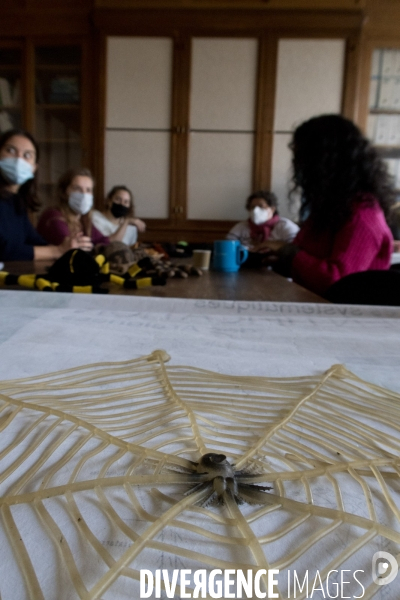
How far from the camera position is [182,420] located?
9.6 inches

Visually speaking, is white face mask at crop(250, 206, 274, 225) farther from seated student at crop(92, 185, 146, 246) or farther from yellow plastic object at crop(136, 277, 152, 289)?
yellow plastic object at crop(136, 277, 152, 289)

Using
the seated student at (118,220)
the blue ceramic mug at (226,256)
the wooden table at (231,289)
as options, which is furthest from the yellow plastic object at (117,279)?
the seated student at (118,220)

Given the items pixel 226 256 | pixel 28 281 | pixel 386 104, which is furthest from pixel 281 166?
pixel 28 281

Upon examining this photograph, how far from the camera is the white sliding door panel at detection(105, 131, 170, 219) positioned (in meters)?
2.73

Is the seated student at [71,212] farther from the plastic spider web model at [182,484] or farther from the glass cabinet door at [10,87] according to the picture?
the plastic spider web model at [182,484]

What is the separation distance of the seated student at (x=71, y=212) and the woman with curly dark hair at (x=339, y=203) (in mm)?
876

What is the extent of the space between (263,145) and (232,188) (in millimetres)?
296

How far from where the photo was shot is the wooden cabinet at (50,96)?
2.74 meters

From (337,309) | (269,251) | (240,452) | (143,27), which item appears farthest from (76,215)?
(240,452)

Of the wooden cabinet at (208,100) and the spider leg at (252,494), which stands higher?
the wooden cabinet at (208,100)

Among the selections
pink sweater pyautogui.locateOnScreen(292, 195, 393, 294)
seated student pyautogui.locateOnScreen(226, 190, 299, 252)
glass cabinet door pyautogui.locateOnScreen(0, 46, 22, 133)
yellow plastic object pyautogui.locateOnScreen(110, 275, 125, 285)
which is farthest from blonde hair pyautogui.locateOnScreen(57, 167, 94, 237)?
glass cabinet door pyautogui.locateOnScreen(0, 46, 22, 133)

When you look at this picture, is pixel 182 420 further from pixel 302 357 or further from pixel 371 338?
pixel 371 338

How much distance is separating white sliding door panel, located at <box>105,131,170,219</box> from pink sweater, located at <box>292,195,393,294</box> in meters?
1.74

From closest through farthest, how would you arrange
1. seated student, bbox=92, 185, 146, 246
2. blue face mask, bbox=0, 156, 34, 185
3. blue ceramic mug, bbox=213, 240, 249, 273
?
blue ceramic mug, bbox=213, 240, 249, 273 → blue face mask, bbox=0, 156, 34, 185 → seated student, bbox=92, 185, 146, 246
